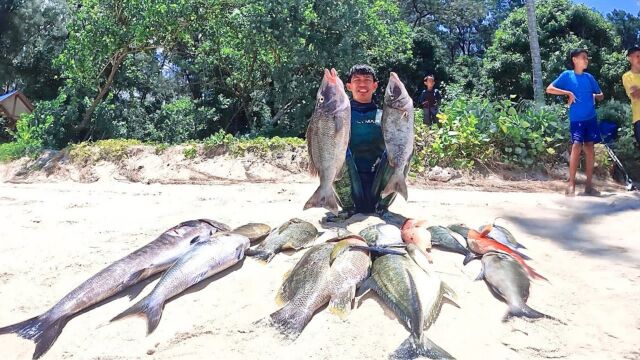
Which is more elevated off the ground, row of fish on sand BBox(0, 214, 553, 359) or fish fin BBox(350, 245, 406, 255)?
fish fin BBox(350, 245, 406, 255)

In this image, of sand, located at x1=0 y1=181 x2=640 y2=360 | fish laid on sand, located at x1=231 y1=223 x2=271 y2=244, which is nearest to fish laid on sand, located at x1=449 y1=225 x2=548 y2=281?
sand, located at x1=0 y1=181 x2=640 y2=360

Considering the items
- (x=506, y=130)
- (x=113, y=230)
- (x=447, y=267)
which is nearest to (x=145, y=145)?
(x=113, y=230)

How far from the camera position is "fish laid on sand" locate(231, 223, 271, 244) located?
13.2ft

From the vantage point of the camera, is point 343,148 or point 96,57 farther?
point 96,57

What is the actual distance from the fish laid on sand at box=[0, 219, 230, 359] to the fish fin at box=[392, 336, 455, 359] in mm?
1878

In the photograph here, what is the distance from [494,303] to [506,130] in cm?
545

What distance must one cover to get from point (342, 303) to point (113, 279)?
1.58 m

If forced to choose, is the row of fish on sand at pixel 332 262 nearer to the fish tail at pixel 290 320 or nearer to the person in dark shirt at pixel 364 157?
the fish tail at pixel 290 320

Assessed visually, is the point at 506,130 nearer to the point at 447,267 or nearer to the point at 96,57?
the point at 447,267

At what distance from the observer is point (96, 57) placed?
1190cm

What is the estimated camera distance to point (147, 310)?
303cm

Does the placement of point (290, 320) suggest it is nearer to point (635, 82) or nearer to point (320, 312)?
point (320, 312)

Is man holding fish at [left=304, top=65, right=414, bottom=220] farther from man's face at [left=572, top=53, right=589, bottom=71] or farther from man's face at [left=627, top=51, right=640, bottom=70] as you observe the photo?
man's face at [left=627, top=51, right=640, bottom=70]

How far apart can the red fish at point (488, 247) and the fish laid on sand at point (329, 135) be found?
112 centimetres
